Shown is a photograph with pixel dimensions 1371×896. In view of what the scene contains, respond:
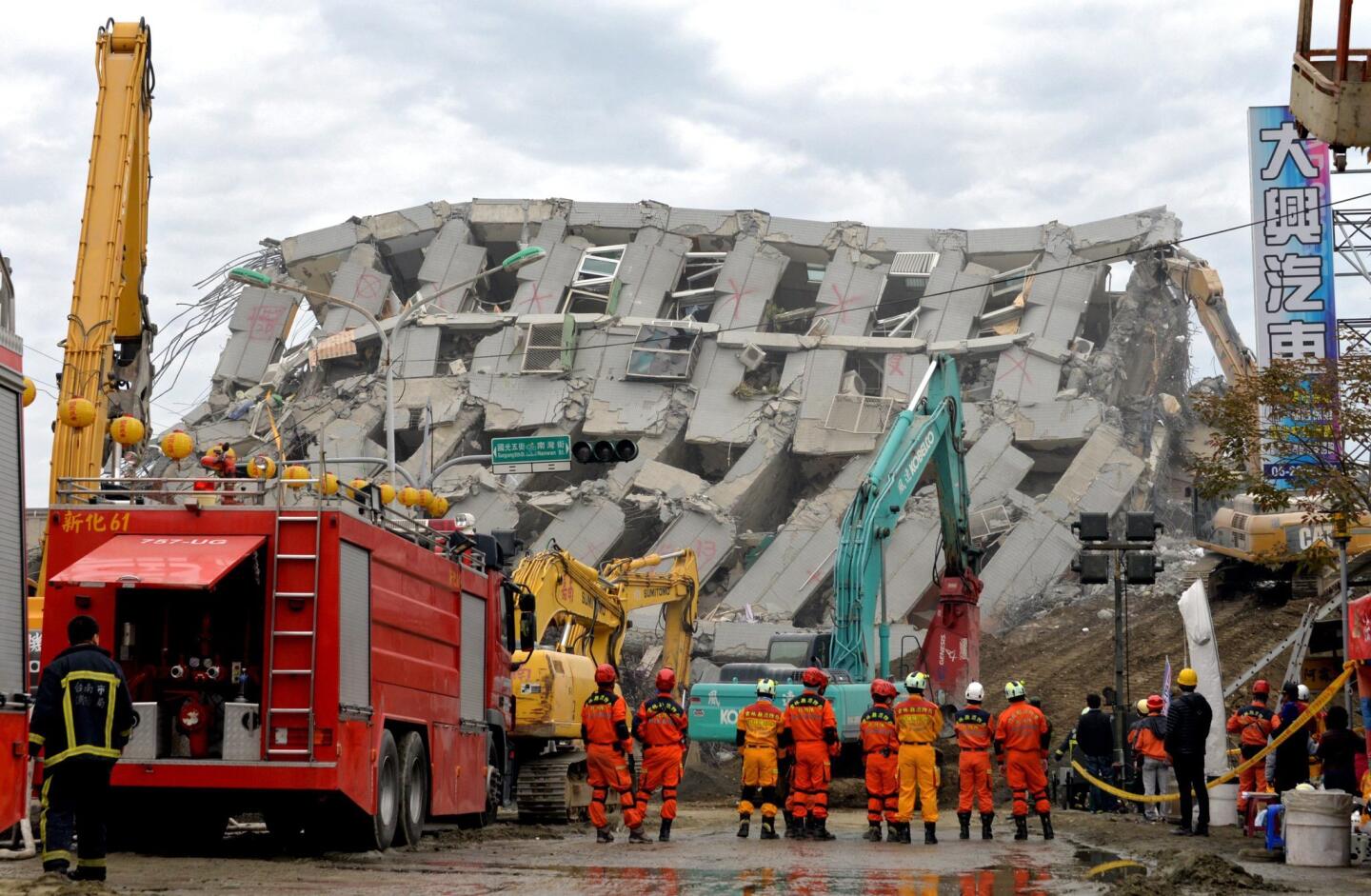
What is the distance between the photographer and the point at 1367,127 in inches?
375

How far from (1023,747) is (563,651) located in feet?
28.6

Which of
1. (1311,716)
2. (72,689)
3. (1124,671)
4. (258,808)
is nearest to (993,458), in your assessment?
(1124,671)

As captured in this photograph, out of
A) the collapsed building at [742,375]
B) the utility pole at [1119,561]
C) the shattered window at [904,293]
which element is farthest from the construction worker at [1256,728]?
Result: the shattered window at [904,293]

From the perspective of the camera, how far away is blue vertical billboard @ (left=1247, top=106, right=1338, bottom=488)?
32750 mm

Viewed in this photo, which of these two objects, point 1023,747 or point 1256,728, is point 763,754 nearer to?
point 1023,747

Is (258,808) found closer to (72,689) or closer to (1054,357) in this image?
(72,689)

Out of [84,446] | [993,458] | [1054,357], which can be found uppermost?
[1054,357]

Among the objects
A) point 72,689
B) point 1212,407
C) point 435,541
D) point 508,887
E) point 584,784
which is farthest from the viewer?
point 584,784

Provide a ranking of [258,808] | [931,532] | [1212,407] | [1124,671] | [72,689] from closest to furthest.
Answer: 1. [72,689]
2. [258,808]
3. [1212,407]
4. [1124,671]
5. [931,532]

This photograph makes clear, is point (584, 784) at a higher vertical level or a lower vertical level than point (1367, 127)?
lower

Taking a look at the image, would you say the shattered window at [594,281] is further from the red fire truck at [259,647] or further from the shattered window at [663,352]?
the red fire truck at [259,647]

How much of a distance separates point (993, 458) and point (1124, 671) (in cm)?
2361

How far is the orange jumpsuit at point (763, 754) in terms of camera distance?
1811 centimetres

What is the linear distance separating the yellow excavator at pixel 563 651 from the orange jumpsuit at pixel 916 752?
5186 millimetres
